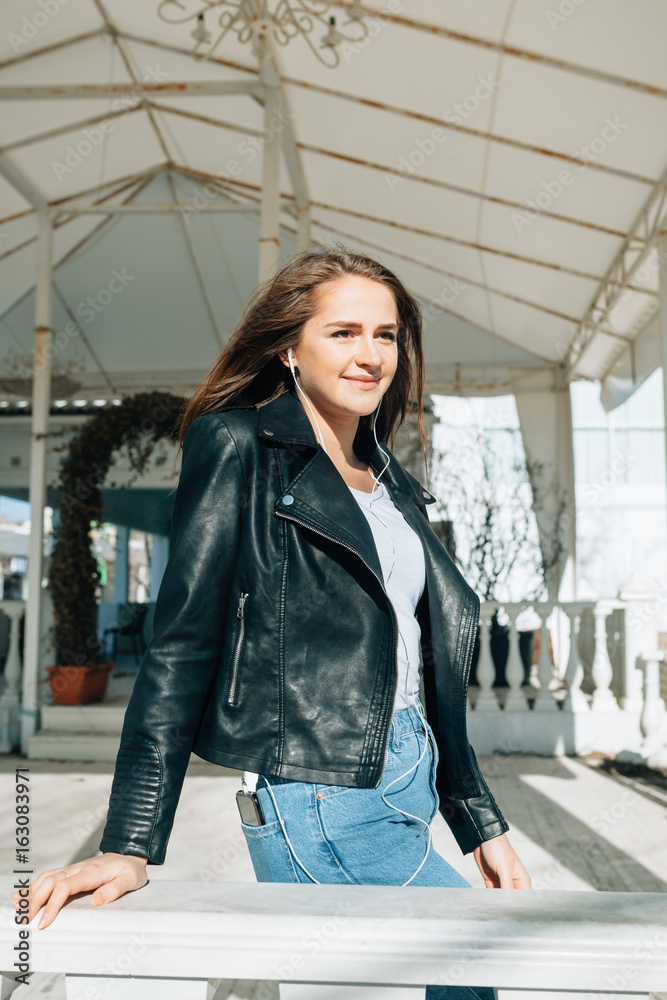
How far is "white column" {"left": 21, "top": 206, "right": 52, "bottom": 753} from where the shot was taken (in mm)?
5938

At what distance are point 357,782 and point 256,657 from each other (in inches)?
8.1

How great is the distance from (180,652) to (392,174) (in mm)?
6045

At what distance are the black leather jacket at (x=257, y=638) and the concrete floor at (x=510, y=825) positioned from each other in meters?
1.89

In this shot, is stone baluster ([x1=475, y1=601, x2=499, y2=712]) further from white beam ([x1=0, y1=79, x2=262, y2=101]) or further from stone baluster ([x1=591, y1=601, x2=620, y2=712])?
white beam ([x1=0, y1=79, x2=262, y2=101])

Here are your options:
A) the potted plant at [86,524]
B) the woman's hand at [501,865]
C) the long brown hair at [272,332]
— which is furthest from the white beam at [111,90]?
the woman's hand at [501,865]

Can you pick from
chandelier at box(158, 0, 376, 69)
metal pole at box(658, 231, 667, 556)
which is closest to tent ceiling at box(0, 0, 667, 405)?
metal pole at box(658, 231, 667, 556)

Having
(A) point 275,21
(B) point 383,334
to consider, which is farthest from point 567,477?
(B) point 383,334

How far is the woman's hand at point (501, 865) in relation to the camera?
1193 mm

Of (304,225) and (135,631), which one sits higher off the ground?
(304,225)

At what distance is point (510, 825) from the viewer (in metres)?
4.14

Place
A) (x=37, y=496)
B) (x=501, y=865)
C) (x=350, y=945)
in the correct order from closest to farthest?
(x=350, y=945) < (x=501, y=865) < (x=37, y=496)

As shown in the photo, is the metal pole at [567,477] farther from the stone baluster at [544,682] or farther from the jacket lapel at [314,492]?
the jacket lapel at [314,492]

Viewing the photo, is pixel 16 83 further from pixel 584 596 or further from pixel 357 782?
pixel 584 596

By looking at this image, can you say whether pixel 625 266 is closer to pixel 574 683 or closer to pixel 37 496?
pixel 574 683
